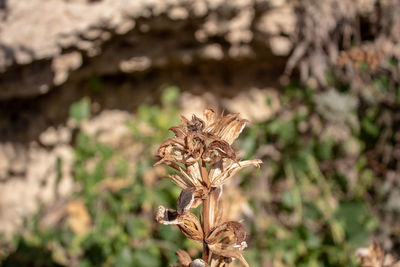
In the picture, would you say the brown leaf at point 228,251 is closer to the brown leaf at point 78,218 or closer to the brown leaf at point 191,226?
the brown leaf at point 191,226

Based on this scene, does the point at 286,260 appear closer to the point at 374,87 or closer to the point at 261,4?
the point at 374,87

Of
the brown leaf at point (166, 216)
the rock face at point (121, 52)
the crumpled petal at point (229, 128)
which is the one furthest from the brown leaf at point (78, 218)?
the crumpled petal at point (229, 128)

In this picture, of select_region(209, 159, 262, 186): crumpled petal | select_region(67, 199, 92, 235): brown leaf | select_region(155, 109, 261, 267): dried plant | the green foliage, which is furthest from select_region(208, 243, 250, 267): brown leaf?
select_region(67, 199, 92, 235): brown leaf

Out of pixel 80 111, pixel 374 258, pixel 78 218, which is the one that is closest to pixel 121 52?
pixel 80 111

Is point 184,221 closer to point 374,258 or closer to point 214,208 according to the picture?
point 214,208

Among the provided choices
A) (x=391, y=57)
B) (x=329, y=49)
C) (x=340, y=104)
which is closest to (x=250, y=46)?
(x=329, y=49)
